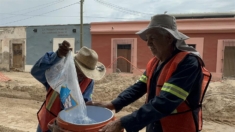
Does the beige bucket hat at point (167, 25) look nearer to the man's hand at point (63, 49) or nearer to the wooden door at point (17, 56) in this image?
the man's hand at point (63, 49)

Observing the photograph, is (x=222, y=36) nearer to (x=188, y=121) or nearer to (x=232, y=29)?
(x=232, y=29)

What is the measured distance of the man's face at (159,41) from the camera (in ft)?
5.57

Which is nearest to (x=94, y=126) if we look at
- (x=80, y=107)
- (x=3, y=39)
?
(x=80, y=107)

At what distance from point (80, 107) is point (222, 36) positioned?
39.7ft

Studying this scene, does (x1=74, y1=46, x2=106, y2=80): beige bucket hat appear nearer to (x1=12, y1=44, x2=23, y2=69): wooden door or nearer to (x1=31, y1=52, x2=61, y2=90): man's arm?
(x1=31, y1=52, x2=61, y2=90): man's arm

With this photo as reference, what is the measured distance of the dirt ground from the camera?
18.5 ft

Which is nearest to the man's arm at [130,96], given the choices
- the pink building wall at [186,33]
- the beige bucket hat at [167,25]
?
the beige bucket hat at [167,25]

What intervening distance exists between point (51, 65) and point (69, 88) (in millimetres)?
284

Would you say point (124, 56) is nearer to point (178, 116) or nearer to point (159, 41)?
point (159, 41)

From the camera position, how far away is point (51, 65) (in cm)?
191

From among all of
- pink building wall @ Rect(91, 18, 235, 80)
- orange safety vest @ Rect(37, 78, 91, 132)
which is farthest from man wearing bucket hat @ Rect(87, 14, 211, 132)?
pink building wall @ Rect(91, 18, 235, 80)

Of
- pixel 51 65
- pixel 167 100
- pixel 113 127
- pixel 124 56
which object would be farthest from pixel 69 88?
pixel 124 56

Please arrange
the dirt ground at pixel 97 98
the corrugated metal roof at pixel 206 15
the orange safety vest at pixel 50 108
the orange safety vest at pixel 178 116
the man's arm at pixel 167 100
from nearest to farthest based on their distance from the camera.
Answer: the man's arm at pixel 167 100, the orange safety vest at pixel 178 116, the orange safety vest at pixel 50 108, the dirt ground at pixel 97 98, the corrugated metal roof at pixel 206 15

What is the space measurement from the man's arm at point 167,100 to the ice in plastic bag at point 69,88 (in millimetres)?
423
